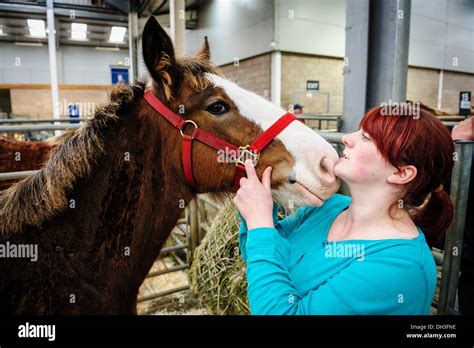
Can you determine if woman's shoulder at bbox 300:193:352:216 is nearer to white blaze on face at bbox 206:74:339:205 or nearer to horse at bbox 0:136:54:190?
white blaze on face at bbox 206:74:339:205

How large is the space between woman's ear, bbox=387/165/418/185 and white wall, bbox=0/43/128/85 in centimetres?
1955

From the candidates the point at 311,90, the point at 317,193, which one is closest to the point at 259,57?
the point at 311,90

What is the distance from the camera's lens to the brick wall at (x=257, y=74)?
10.2 metres

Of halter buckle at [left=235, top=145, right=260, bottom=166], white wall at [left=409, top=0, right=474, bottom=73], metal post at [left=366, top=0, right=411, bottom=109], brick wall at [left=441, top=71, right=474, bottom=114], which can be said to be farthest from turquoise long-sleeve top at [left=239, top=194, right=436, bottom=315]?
brick wall at [left=441, top=71, right=474, bottom=114]

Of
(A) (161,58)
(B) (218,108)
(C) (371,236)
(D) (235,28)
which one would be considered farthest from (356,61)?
(D) (235,28)

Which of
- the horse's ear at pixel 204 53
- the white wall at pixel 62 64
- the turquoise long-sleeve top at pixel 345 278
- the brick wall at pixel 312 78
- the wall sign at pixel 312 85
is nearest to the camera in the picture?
the turquoise long-sleeve top at pixel 345 278

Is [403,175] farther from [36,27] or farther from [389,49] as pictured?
[36,27]

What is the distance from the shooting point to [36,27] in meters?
12.8

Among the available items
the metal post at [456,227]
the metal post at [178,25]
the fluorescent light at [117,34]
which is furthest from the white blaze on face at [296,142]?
the fluorescent light at [117,34]

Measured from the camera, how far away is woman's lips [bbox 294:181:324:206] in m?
1.20

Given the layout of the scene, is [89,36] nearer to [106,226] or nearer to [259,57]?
[259,57]

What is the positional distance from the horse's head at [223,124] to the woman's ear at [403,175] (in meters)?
0.31

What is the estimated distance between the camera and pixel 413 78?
12.7 m

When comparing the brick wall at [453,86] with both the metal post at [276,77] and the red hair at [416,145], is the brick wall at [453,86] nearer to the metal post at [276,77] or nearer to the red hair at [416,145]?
the metal post at [276,77]
